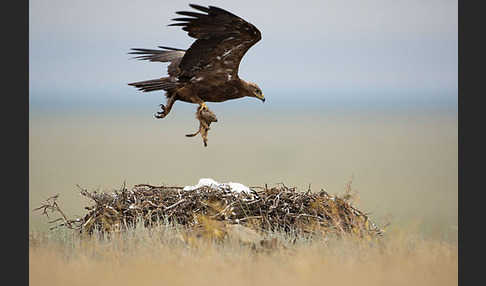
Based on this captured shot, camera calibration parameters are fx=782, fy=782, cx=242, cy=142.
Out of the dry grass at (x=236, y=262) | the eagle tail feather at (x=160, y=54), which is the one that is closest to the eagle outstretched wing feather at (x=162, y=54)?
the eagle tail feather at (x=160, y=54)

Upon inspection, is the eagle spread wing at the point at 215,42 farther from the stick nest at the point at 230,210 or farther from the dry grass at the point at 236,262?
the dry grass at the point at 236,262

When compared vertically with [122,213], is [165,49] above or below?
above

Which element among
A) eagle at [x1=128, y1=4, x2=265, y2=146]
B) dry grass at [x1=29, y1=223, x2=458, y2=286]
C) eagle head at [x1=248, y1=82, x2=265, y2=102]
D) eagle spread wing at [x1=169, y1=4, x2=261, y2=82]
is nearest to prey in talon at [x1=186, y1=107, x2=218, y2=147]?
eagle at [x1=128, y1=4, x2=265, y2=146]

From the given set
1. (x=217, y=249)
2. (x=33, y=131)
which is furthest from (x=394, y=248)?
(x=33, y=131)

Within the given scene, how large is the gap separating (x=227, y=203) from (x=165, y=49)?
1.83m

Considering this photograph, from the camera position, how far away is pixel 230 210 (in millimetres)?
6148

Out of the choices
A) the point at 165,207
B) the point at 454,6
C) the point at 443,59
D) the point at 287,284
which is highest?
the point at 454,6

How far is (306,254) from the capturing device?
5.30 m

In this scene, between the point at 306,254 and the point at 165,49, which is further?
the point at 165,49

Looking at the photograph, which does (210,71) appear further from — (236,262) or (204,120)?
(236,262)

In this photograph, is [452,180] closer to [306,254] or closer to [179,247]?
[306,254]

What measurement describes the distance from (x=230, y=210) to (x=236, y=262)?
0.99 meters

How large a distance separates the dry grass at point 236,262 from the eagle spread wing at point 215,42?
1413 mm

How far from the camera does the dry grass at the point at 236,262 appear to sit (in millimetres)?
5137
